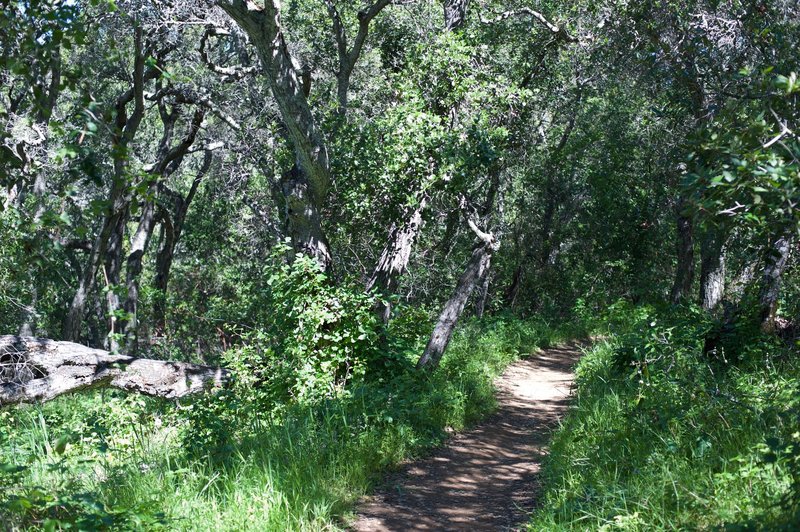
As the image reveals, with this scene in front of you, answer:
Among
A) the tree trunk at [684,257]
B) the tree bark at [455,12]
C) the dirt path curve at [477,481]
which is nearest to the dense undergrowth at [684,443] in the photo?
the dirt path curve at [477,481]

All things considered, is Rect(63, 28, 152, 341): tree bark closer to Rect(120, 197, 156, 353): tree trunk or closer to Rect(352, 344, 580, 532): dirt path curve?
Rect(120, 197, 156, 353): tree trunk

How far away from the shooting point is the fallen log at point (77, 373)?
27.2 feet

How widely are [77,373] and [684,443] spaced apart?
6.69 metres

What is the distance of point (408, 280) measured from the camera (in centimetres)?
1466

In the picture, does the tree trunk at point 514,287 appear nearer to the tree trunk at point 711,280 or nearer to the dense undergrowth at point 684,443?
the tree trunk at point 711,280

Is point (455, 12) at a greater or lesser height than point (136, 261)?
greater

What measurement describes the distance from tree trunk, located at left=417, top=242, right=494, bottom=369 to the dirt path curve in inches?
42.3

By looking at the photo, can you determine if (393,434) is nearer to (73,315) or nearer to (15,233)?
(15,233)

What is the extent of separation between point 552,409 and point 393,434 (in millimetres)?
3627

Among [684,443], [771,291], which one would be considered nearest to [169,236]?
[771,291]

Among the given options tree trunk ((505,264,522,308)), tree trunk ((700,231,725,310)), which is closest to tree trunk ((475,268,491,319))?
tree trunk ((505,264,522,308))

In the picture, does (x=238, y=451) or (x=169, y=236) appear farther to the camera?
(x=169, y=236)

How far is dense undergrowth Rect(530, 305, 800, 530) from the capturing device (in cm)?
427

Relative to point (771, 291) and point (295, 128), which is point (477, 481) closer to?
point (771, 291)
